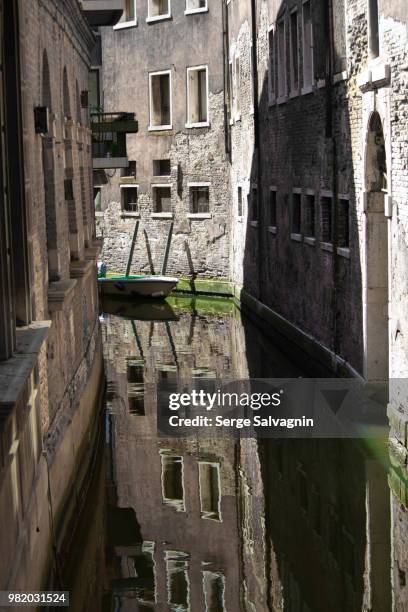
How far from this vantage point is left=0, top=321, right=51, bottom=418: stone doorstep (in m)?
6.46

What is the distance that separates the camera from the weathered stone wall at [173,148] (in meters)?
28.8

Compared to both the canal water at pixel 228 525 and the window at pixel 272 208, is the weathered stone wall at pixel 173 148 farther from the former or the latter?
the canal water at pixel 228 525

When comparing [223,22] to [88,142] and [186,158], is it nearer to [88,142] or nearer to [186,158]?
[186,158]

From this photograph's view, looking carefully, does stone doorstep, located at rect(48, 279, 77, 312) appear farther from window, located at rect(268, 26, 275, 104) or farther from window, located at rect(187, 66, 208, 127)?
window, located at rect(187, 66, 208, 127)

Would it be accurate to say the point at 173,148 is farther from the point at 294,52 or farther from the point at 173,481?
the point at 173,481

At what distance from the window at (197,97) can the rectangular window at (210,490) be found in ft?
58.3

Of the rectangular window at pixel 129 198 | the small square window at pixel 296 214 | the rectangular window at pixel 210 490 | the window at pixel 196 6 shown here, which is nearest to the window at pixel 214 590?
the rectangular window at pixel 210 490

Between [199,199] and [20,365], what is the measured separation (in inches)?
881

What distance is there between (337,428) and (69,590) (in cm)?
554

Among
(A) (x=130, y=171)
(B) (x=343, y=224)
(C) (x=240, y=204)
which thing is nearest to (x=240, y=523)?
(B) (x=343, y=224)

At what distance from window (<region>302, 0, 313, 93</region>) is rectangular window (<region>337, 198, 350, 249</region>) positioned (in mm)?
2758

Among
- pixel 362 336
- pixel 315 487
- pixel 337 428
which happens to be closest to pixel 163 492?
pixel 315 487

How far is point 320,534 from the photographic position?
10.2 m

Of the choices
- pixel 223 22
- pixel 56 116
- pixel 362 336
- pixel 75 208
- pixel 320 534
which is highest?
pixel 223 22
